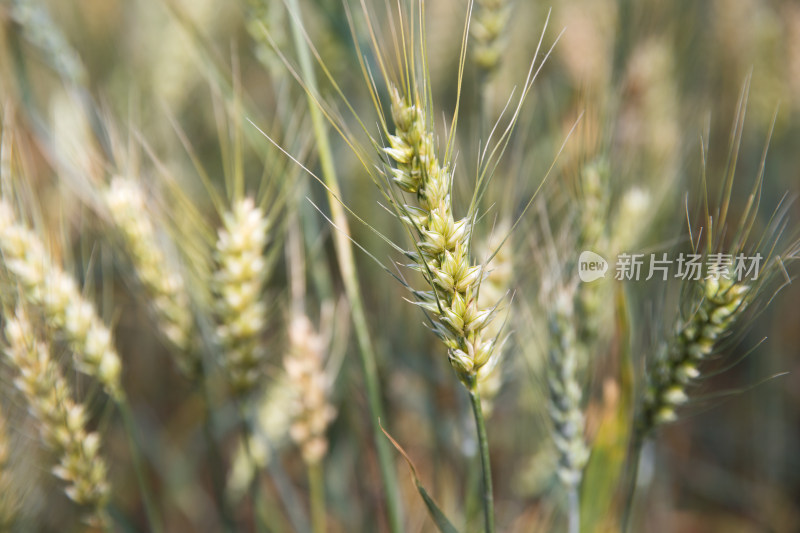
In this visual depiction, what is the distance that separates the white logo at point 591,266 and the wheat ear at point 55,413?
19.0 inches

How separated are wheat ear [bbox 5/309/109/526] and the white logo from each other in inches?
19.0

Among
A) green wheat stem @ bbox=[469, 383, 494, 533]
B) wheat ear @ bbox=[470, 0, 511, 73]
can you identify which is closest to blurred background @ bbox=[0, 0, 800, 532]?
wheat ear @ bbox=[470, 0, 511, 73]

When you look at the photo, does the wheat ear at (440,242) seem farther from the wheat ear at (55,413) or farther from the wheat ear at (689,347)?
the wheat ear at (55,413)

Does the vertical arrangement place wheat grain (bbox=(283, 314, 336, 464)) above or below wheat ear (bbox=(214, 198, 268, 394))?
below

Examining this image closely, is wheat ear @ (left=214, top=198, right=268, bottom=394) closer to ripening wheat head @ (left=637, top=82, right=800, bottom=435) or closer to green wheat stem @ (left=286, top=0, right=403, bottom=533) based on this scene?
green wheat stem @ (left=286, top=0, right=403, bottom=533)

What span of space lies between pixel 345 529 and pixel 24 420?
1.49 ft

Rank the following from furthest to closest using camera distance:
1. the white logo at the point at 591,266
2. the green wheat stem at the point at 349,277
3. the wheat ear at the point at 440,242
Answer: the white logo at the point at 591,266 < the green wheat stem at the point at 349,277 < the wheat ear at the point at 440,242


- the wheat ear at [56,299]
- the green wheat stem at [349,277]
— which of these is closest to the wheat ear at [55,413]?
the wheat ear at [56,299]

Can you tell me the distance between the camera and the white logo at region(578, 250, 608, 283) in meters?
0.59

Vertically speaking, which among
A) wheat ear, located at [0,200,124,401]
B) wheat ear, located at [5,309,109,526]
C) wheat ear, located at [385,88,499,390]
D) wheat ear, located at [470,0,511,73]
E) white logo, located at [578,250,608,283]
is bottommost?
wheat ear, located at [5,309,109,526]

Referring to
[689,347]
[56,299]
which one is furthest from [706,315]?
[56,299]

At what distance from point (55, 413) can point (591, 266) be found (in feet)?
1.69

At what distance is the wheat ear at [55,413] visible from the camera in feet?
1.64

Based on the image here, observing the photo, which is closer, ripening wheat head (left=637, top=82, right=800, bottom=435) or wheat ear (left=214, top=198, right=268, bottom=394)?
ripening wheat head (left=637, top=82, right=800, bottom=435)
